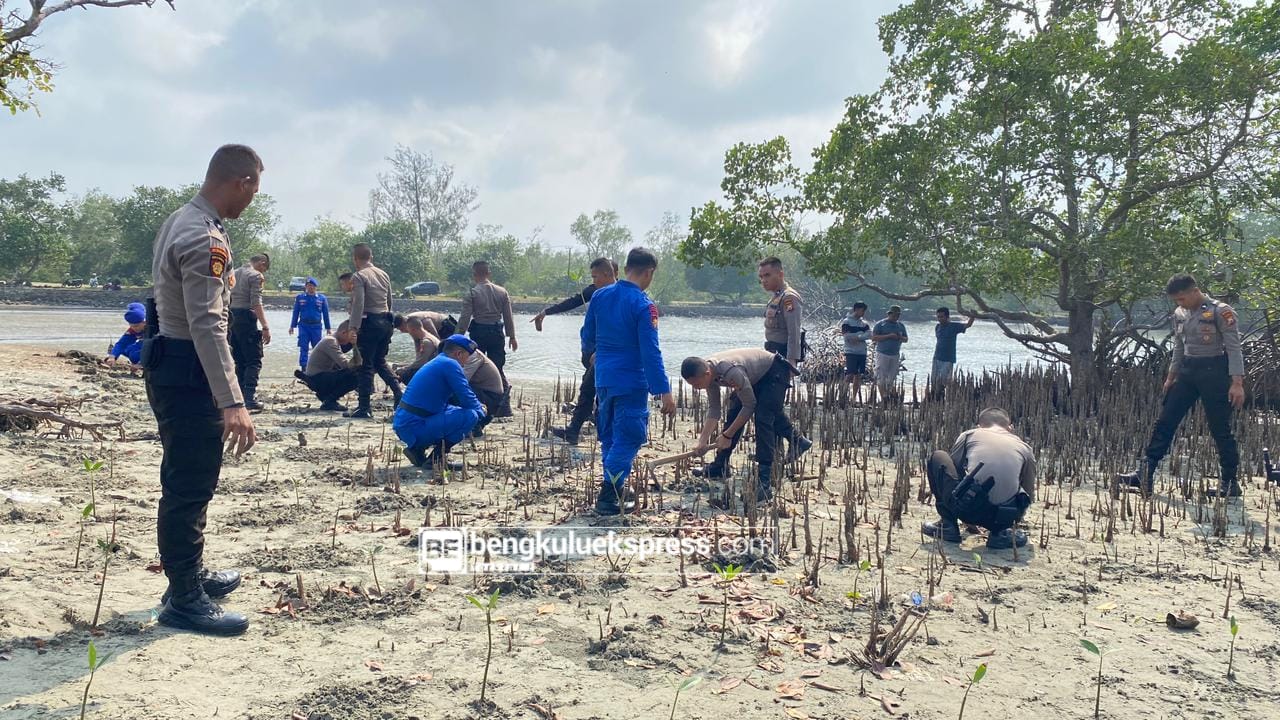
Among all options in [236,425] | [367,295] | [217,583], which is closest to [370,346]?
[367,295]

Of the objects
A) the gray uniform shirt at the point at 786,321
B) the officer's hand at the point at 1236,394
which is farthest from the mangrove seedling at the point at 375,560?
the officer's hand at the point at 1236,394

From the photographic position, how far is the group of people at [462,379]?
3.29m

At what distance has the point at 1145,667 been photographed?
3428mm

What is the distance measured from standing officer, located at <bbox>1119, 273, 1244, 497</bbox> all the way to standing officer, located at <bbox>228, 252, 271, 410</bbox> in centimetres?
874

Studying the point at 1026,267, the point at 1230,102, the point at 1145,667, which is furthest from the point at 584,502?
the point at 1230,102

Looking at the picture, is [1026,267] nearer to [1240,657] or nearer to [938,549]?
[938,549]

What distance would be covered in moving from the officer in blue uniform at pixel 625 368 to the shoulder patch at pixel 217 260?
2.60 metres

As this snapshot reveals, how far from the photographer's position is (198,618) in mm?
3336

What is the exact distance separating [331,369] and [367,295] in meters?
1.11

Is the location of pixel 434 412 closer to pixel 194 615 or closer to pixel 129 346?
pixel 194 615

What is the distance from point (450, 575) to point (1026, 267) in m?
10.9

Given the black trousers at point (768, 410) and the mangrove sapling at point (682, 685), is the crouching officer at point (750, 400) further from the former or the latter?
the mangrove sapling at point (682, 685)

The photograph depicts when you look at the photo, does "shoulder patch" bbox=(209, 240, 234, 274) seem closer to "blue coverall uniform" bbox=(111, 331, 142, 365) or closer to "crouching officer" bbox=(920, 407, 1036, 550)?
"crouching officer" bbox=(920, 407, 1036, 550)

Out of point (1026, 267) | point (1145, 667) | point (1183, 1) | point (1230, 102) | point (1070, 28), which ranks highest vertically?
point (1183, 1)
